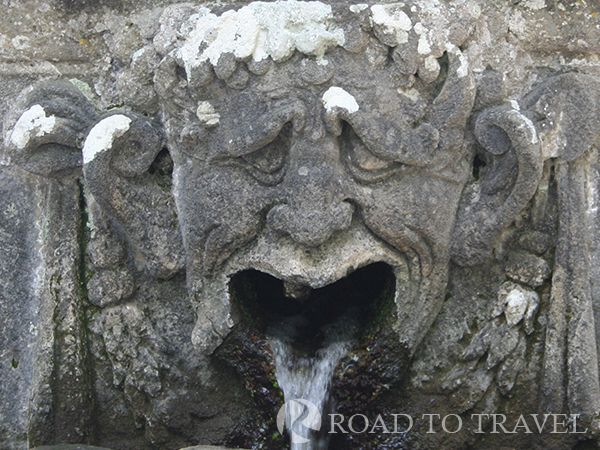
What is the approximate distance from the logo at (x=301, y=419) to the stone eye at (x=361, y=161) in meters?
0.75

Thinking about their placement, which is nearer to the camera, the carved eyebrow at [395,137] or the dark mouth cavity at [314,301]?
the carved eyebrow at [395,137]

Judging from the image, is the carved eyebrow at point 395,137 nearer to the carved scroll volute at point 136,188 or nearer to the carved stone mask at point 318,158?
the carved stone mask at point 318,158

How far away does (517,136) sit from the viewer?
186 centimetres

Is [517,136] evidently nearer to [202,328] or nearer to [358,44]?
[358,44]

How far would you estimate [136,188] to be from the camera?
2.07m

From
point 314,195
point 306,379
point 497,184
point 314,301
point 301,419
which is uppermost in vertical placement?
point 497,184

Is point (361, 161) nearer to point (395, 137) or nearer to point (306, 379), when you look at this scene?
point (395, 137)

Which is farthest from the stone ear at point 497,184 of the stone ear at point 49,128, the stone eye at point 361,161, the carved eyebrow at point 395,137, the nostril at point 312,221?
the stone ear at point 49,128

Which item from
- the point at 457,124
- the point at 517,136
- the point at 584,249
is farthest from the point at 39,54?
the point at 584,249

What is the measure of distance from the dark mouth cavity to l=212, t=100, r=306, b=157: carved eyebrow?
0.43m

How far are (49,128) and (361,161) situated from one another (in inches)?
35.5

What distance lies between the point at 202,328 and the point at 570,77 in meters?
1.27

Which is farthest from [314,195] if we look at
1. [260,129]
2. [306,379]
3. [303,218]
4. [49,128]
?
[49,128]

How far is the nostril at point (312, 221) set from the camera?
6.12 feet
